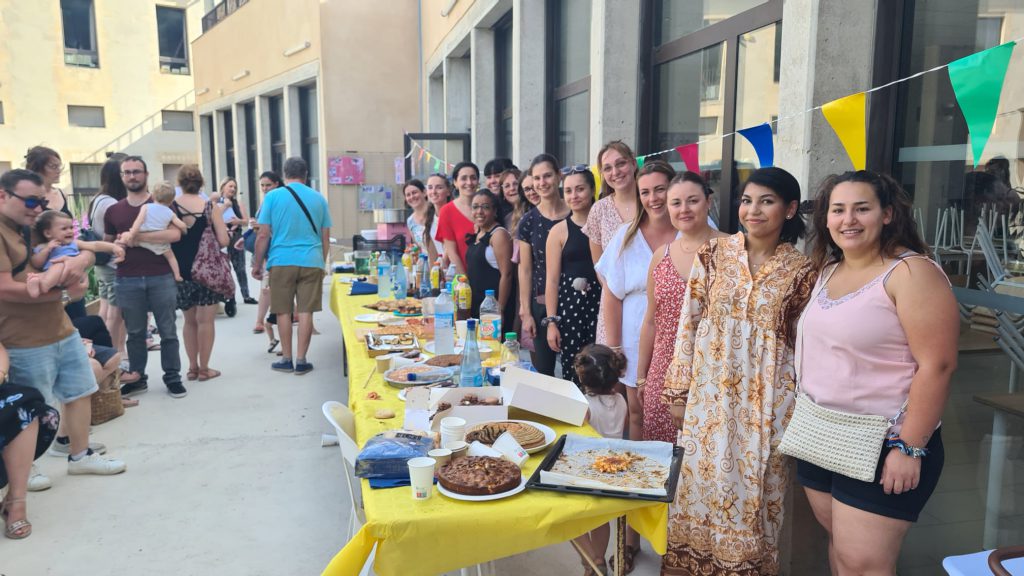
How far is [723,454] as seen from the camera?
243cm

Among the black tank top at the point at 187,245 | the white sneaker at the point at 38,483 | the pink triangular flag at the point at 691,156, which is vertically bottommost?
the white sneaker at the point at 38,483

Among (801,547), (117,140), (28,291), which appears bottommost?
(801,547)

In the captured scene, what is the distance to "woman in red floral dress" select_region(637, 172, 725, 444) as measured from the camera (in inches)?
108

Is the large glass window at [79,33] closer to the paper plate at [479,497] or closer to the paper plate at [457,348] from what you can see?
the paper plate at [457,348]

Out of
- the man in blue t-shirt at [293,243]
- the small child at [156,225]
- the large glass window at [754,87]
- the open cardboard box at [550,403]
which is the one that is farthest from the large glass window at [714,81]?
the small child at [156,225]

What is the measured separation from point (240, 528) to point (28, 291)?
5.33 ft

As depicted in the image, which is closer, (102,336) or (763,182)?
(763,182)

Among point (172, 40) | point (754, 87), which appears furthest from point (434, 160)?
point (172, 40)

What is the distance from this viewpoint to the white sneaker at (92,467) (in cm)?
409

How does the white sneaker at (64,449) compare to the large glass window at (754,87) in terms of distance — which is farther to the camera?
the white sneaker at (64,449)

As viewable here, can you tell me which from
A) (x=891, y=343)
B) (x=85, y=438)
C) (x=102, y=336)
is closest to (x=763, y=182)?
(x=891, y=343)

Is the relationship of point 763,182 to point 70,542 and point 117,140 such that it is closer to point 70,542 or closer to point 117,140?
point 70,542

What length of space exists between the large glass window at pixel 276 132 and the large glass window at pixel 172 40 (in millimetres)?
11447

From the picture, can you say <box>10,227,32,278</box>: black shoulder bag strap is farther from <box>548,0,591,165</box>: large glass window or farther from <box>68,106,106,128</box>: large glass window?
<box>68,106,106,128</box>: large glass window
